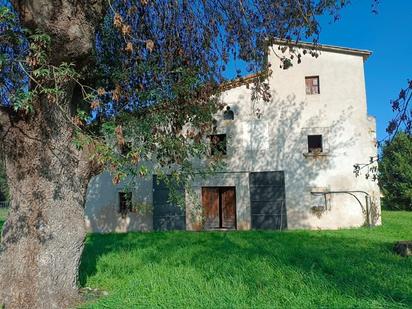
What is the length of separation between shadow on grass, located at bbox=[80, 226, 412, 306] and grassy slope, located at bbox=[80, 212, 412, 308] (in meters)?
0.01

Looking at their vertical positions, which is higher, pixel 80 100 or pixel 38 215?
pixel 80 100

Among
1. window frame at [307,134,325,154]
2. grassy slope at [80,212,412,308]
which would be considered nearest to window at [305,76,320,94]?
window frame at [307,134,325,154]

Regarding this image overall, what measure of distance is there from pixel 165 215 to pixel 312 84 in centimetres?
844

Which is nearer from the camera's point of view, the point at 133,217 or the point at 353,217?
the point at 353,217

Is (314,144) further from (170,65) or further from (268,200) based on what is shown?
(170,65)

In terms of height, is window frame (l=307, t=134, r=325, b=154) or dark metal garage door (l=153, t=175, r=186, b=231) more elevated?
window frame (l=307, t=134, r=325, b=154)

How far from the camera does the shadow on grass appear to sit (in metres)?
5.66

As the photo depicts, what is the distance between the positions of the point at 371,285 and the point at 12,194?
5.41m

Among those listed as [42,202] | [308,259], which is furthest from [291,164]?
[42,202]

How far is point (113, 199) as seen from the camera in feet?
55.2

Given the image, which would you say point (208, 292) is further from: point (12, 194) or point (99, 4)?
point (99, 4)

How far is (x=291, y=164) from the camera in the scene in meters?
16.1

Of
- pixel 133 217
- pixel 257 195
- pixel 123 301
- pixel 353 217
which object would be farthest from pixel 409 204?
pixel 123 301

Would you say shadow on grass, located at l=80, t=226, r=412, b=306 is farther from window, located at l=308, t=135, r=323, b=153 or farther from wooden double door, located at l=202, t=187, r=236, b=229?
window, located at l=308, t=135, r=323, b=153
